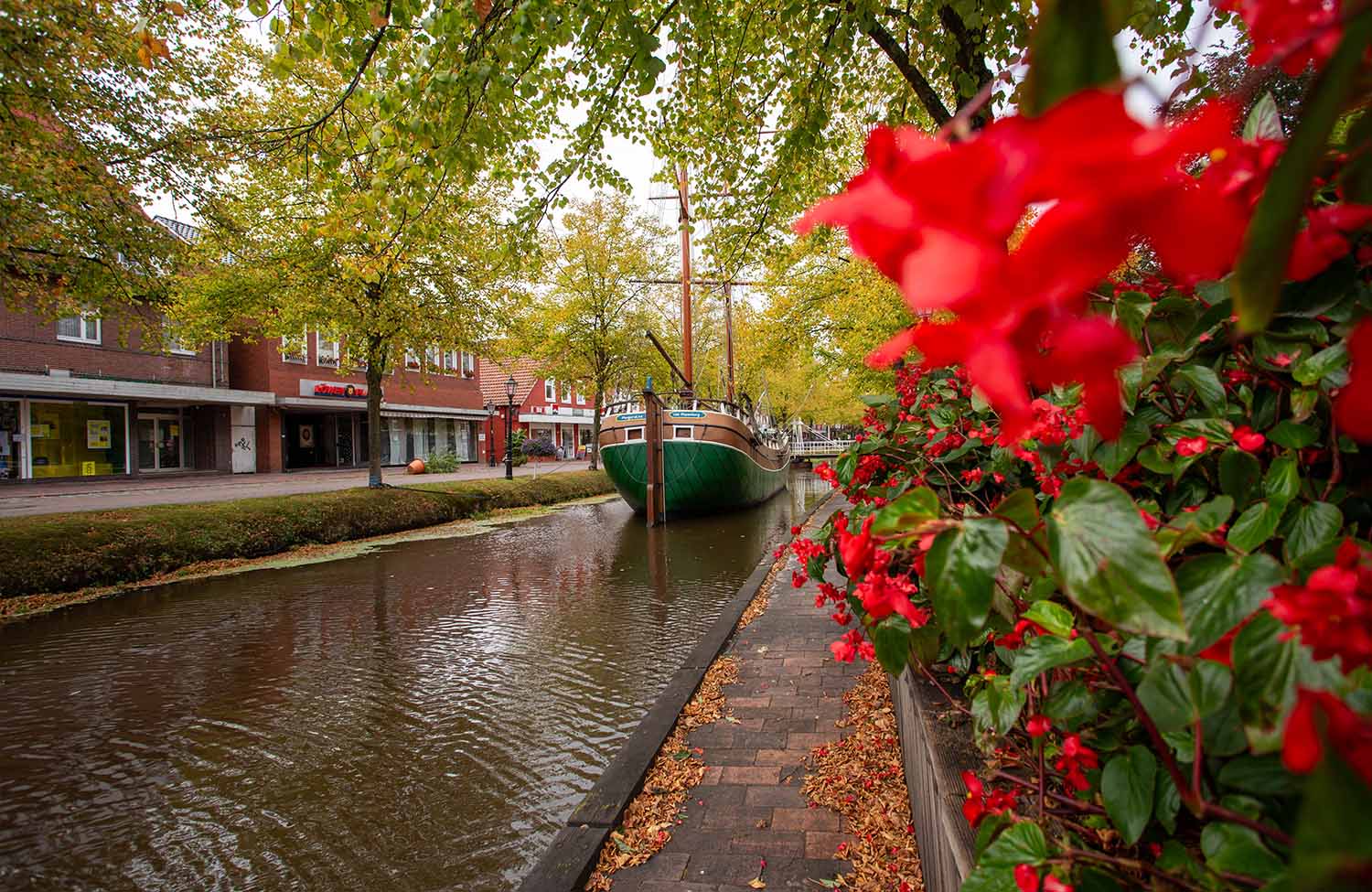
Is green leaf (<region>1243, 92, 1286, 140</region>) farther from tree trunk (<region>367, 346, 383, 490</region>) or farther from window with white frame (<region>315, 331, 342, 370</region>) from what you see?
window with white frame (<region>315, 331, 342, 370</region>)

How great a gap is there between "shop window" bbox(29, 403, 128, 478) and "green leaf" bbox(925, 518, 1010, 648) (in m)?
25.2

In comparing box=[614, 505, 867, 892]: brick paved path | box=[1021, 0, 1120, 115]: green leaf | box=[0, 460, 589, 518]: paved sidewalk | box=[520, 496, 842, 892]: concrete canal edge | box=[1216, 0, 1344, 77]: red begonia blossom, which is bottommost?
box=[614, 505, 867, 892]: brick paved path

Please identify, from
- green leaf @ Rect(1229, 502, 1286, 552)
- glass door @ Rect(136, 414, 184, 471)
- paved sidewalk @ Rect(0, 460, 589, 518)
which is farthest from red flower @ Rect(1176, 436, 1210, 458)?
glass door @ Rect(136, 414, 184, 471)

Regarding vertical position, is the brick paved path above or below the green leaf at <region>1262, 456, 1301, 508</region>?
below

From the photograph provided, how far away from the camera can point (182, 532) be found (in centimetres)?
823

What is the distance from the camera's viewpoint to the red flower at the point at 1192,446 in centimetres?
107

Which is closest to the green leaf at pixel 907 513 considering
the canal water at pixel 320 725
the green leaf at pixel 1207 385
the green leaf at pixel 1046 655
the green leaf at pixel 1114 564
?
the green leaf at pixel 1114 564

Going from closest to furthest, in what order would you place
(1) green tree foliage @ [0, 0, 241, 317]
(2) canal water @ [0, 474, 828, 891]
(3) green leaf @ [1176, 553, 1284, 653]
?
(3) green leaf @ [1176, 553, 1284, 653]
(2) canal water @ [0, 474, 828, 891]
(1) green tree foliage @ [0, 0, 241, 317]

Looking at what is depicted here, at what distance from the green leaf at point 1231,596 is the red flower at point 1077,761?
0.50m

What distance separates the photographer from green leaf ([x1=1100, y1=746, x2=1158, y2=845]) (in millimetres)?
894

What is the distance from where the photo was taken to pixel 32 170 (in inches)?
260

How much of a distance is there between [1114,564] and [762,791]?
8.20ft

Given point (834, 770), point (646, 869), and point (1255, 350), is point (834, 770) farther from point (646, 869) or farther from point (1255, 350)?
point (1255, 350)

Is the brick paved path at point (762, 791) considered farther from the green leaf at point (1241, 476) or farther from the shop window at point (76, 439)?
the shop window at point (76, 439)
